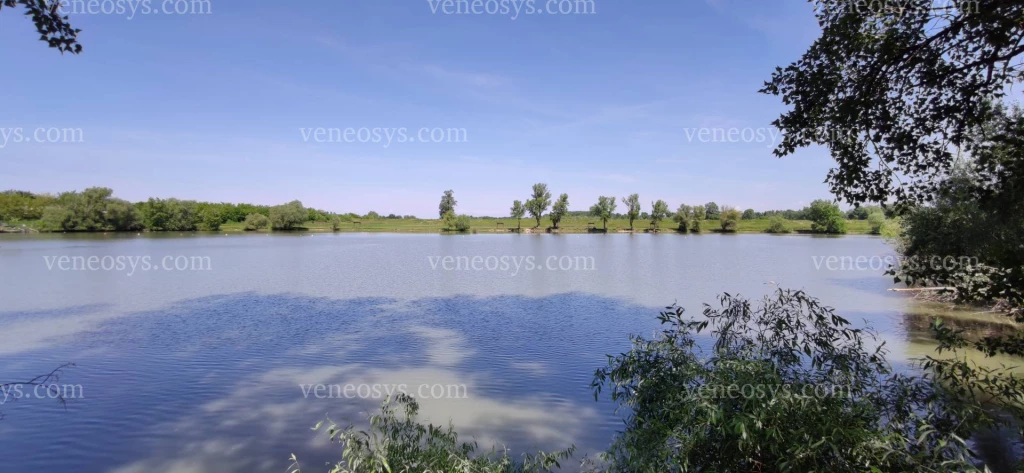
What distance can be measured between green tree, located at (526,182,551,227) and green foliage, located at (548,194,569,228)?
2.07 meters

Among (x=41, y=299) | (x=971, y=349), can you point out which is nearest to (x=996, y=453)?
(x=971, y=349)

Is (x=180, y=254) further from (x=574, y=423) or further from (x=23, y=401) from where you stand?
(x=574, y=423)

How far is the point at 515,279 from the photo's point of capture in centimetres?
2459

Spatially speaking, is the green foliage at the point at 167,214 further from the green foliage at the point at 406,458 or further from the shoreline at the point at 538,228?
the green foliage at the point at 406,458

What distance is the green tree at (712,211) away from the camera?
327 ft

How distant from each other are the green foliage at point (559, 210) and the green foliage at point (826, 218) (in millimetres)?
43758

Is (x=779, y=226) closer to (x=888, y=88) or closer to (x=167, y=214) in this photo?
(x=888, y=88)

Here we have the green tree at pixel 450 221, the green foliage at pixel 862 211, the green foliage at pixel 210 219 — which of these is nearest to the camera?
the green foliage at pixel 862 211

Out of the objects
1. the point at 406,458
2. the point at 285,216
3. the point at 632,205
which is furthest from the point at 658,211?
the point at 406,458

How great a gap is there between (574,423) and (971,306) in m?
17.5

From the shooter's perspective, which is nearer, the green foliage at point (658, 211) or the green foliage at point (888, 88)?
the green foliage at point (888, 88)

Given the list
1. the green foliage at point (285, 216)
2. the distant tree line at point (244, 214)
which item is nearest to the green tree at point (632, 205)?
the distant tree line at point (244, 214)

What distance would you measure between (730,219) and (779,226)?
26.3 ft

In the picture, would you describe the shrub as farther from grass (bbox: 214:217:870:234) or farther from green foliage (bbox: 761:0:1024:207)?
green foliage (bbox: 761:0:1024:207)
